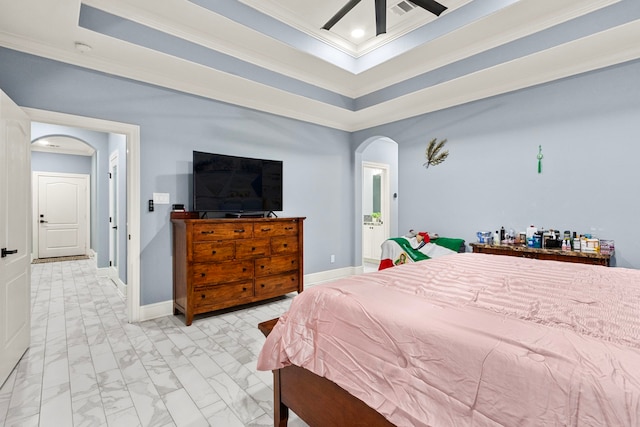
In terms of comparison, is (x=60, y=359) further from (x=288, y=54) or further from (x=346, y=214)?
(x=346, y=214)

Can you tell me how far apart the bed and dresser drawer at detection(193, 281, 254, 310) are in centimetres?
181

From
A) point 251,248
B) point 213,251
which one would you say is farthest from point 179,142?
point 251,248

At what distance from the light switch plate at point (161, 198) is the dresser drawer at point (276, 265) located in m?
1.22

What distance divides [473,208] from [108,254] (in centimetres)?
607

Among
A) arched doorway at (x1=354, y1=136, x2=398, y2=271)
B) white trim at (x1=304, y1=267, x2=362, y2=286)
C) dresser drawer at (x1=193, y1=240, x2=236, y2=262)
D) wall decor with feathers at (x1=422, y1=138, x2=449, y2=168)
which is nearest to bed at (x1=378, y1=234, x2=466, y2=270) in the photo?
wall decor with feathers at (x1=422, y1=138, x2=449, y2=168)

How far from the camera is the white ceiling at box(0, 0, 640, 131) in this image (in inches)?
103

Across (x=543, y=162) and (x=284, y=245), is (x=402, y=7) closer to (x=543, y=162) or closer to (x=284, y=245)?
(x=543, y=162)

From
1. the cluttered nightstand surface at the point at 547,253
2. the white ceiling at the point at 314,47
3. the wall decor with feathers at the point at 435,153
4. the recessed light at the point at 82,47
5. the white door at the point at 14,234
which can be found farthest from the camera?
the wall decor with feathers at the point at 435,153

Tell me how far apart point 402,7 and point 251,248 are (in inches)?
115

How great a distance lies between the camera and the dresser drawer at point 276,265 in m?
3.79

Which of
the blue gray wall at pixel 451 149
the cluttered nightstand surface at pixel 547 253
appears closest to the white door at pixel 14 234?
the blue gray wall at pixel 451 149

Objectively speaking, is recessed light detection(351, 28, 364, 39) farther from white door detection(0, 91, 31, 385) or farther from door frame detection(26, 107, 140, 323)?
white door detection(0, 91, 31, 385)

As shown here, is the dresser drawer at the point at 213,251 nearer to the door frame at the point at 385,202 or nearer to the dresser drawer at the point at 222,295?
the dresser drawer at the point at 222,295

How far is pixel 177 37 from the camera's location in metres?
2.99
